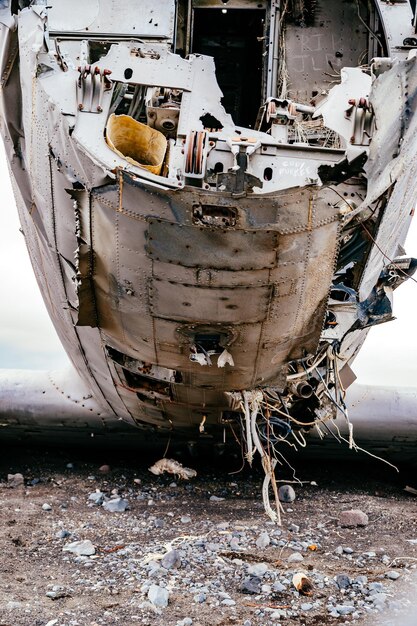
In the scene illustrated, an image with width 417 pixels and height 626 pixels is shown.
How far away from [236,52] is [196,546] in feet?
17.3

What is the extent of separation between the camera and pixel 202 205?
5.56 metres

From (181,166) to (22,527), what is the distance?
4.06m

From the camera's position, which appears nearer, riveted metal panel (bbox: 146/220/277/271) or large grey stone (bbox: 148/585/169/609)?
riveted metal panel (bbox: 146/220/277/271)

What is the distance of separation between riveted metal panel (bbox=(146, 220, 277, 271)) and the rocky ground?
2298mm

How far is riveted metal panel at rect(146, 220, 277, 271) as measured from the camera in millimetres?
5672

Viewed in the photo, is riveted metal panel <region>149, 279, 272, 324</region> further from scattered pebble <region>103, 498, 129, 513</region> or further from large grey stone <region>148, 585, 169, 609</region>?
scattered pebble <region>103, 498, 129, 513</region>

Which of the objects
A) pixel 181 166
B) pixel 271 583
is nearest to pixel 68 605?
pixel 271 583

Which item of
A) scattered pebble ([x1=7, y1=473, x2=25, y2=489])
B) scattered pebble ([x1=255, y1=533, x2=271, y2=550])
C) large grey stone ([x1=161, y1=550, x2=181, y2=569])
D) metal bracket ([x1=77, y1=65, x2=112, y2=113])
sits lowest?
scattered pebble ([x1=7, y1=473, x2=25, y2=489])

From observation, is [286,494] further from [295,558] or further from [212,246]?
[212,246]

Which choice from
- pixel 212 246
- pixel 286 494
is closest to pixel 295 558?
pixel 286 494

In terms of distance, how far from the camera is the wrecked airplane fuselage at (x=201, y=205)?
5762mm

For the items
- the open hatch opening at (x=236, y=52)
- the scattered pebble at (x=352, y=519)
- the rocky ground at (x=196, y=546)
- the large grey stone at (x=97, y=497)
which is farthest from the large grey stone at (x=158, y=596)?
the open hatch opening at (x=236, y=52)

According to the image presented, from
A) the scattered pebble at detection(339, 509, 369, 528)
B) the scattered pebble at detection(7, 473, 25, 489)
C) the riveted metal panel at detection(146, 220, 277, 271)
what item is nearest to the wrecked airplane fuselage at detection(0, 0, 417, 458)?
the riveted metal panel at detection(146, 220, 277, 271)

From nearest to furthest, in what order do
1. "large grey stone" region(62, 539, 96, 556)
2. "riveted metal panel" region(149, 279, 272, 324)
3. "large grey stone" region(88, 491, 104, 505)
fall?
1. "riveted metal panel" region(149, 279, 272, 324)
2. "large grey stone" region(62, 539, 96, 556)
3. "large grey stone" region(88, 491, 104, 505)
